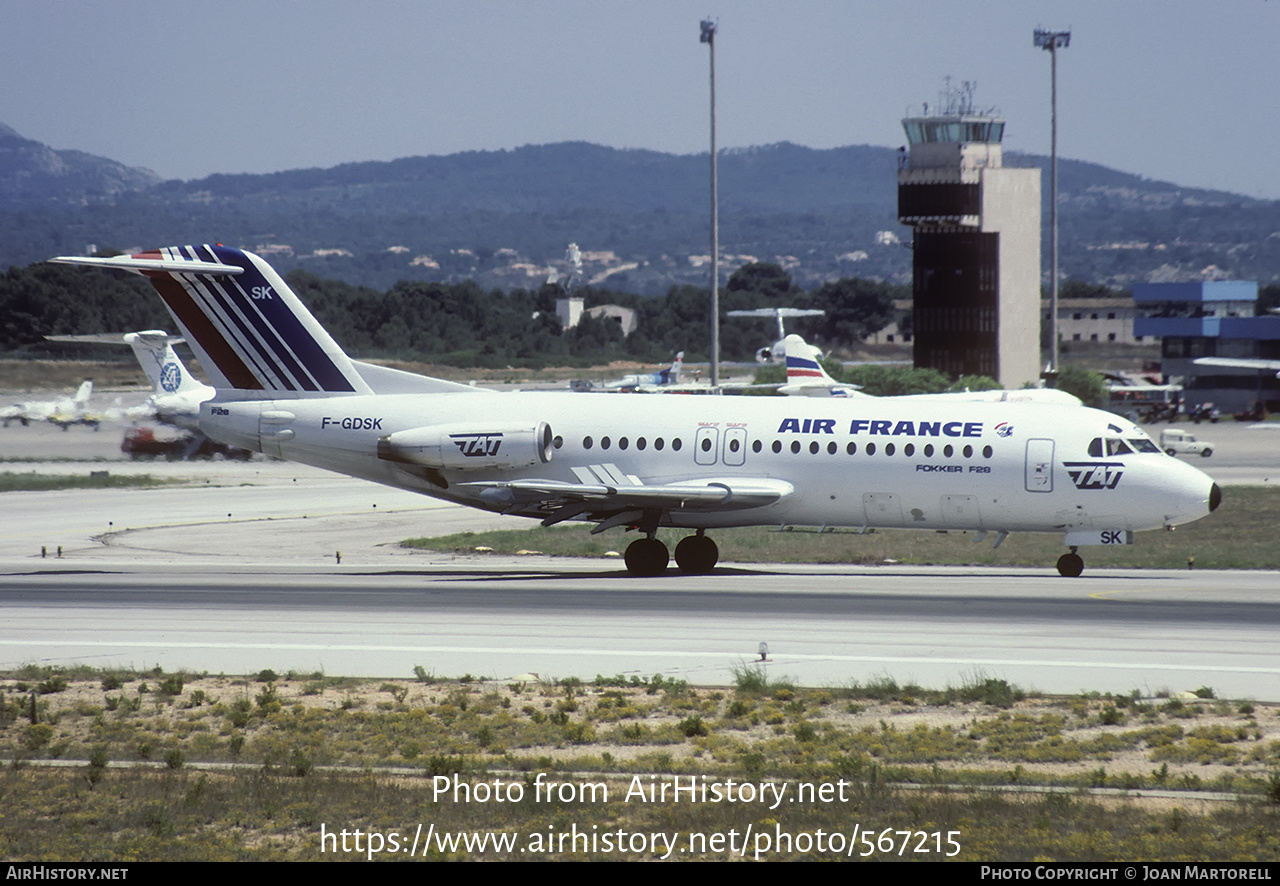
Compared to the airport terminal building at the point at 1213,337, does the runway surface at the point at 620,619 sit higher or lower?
lower

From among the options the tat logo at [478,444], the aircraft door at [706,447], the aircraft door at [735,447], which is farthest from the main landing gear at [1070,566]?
the tat logo at [478,444]

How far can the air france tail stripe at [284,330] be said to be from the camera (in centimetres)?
3316

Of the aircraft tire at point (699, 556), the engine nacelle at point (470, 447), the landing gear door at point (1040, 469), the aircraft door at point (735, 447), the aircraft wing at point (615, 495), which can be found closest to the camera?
the landing gear door at point (1040, 469)

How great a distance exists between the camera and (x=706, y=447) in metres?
32.0

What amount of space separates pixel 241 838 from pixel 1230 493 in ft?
147

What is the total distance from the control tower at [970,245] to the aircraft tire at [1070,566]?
82.2m

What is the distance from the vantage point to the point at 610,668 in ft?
68.4

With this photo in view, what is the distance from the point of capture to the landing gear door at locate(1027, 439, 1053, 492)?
29.9 m

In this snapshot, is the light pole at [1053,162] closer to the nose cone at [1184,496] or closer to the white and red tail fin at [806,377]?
the white and red tail fin at [806,377]

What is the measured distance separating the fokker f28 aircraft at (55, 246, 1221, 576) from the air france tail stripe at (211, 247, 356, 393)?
0.11 ft

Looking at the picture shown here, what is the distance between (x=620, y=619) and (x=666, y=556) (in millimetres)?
7134

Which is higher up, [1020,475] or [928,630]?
[1020,475]
